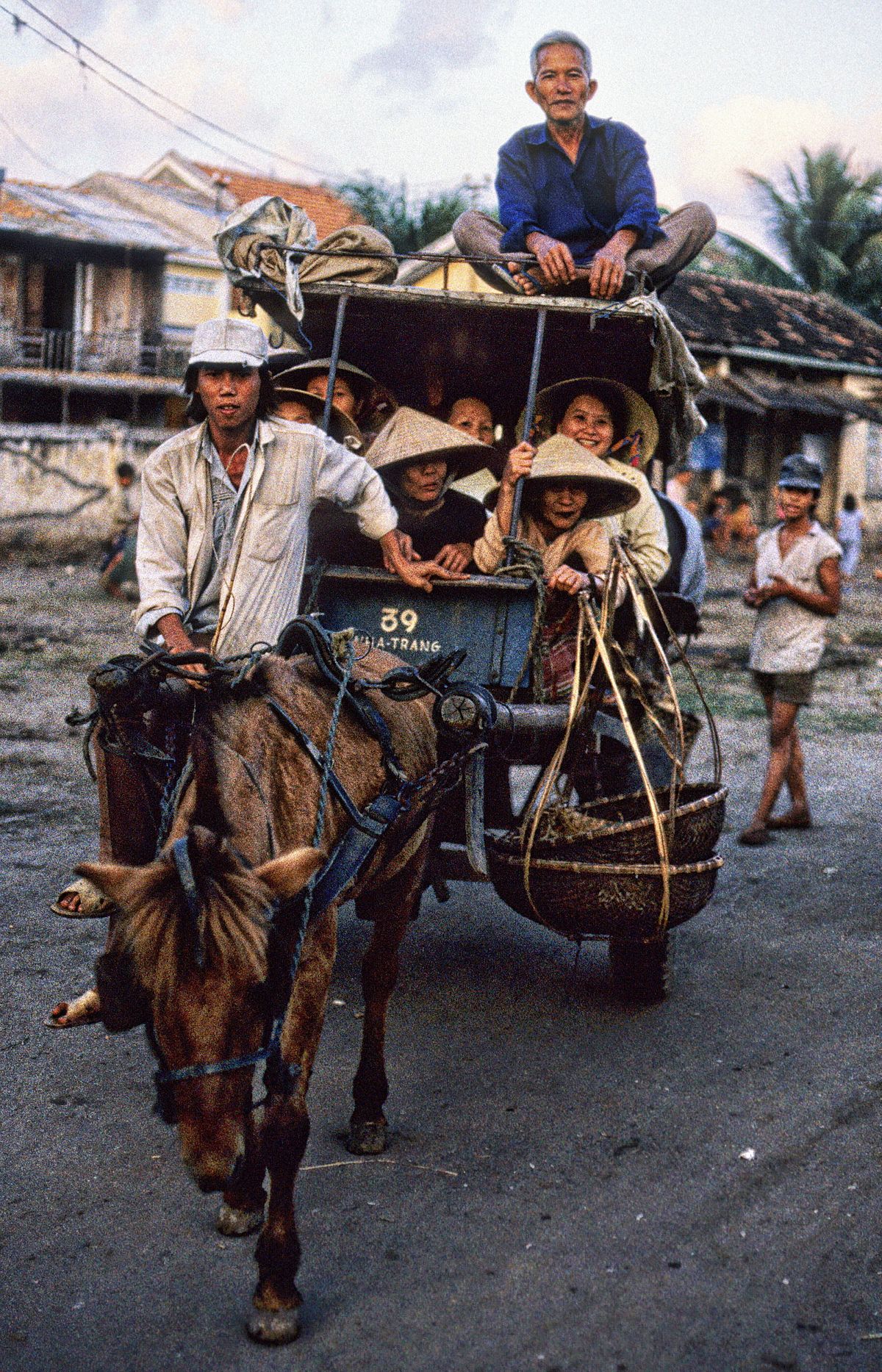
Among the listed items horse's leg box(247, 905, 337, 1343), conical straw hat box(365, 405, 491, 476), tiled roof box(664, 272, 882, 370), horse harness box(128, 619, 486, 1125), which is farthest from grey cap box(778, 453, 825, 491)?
tiled roof box(664, 272, 882, 370)

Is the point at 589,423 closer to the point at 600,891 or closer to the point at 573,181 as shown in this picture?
the point at 573,181

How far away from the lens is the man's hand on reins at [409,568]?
4586 millimetres

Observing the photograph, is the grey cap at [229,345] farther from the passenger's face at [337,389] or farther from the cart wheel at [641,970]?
the cart wheel at [641,970]

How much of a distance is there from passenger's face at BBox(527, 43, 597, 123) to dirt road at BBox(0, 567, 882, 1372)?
13.2ft

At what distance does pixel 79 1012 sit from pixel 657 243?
4.44m

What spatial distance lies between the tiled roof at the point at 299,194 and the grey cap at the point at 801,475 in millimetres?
28106

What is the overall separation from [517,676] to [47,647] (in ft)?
30.8

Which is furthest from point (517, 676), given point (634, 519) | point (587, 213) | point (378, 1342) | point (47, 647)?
point (47, 647)

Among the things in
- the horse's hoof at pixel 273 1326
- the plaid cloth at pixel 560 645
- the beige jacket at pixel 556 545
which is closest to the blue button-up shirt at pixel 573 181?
the beige jacket at pixel 556 545

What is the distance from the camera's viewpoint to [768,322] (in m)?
27.3

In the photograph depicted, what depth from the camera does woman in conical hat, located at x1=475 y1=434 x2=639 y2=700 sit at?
4.94 m

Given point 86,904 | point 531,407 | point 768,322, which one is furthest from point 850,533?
point 86,904

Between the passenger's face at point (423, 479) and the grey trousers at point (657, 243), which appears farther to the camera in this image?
the grey trousers at point (657, 243)

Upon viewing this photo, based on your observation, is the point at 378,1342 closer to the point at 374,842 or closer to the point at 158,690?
the point at 374,842
